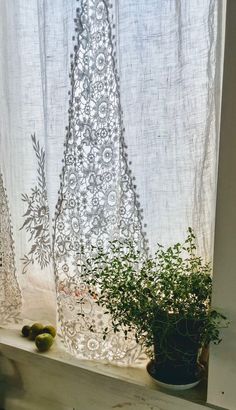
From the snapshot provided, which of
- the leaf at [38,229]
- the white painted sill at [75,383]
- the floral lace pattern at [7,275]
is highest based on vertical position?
the leaf at [38,229]

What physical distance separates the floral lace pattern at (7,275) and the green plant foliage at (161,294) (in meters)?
0.35

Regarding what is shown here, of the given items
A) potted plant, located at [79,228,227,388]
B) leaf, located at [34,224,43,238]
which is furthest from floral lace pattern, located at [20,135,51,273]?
potted plant, located at [79,228,227,388]

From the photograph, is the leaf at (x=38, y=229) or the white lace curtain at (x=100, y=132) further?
the leaf at (x=38, y=229)

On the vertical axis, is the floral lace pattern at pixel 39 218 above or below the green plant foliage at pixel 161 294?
above

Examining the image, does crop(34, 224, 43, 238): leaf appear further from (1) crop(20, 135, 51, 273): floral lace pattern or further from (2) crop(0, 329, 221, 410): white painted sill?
(2) crop(0, 329, 221, 410): white painted sill

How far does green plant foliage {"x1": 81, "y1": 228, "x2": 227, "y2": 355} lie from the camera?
3.19 feet

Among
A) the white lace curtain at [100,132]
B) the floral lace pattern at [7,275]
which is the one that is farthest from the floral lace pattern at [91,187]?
the floral lace pattern at [7,275]

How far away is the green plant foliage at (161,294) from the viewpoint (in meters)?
0.97

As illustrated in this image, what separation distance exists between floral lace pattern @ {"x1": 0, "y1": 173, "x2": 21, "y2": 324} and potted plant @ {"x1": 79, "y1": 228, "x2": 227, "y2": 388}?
0.34 metres

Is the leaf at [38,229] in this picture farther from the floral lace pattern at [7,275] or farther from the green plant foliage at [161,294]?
the green plant foliage at [161,294]

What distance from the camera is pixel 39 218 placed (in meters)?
1.20

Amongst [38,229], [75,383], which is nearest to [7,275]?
[38,229]

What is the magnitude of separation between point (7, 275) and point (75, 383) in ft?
1.28

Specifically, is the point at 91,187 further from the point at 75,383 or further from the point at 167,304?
the point at 75,383
